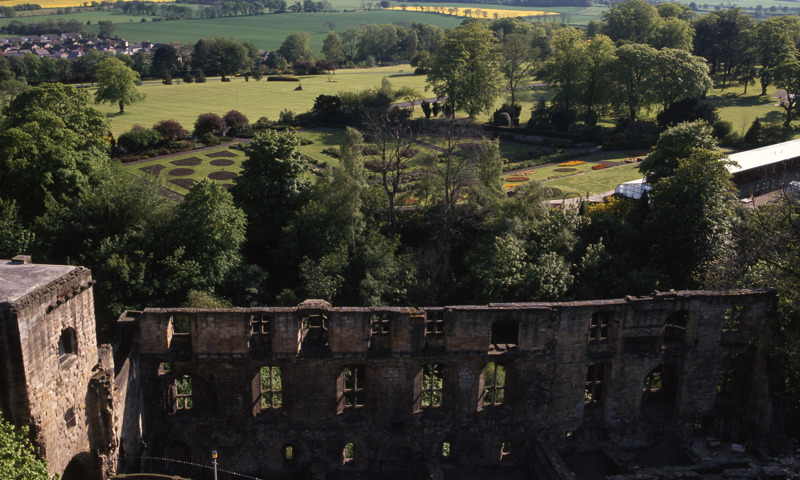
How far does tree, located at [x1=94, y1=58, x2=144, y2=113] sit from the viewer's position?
81.2 meters

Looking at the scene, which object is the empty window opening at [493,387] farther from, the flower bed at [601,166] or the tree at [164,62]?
the tree at [164,62]

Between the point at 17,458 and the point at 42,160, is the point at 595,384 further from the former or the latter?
the point at 42,160

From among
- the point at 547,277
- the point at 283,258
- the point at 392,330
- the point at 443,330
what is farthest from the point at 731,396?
the point at 283,258

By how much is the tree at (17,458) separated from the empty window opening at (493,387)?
16633 millimetres

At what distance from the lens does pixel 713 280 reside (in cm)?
3328

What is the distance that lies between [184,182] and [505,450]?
37.9 metres

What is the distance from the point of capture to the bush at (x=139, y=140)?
210ft

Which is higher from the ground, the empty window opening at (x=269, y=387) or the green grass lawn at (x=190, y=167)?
the green grass lawn at (x=190, y=167)

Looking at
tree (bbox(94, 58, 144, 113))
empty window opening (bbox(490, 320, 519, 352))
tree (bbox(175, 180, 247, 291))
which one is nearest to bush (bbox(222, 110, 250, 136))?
tree (bbox(94, 58, 144, 113))

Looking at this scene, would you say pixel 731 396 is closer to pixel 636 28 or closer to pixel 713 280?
pixel 713 280

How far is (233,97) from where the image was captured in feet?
318

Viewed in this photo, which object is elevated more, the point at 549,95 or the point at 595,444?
the point at 549,95

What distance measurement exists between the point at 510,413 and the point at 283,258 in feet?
65.9

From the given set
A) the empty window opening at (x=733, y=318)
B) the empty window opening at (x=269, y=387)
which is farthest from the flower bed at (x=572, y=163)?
the empty window opening at (x=269, y=387)
